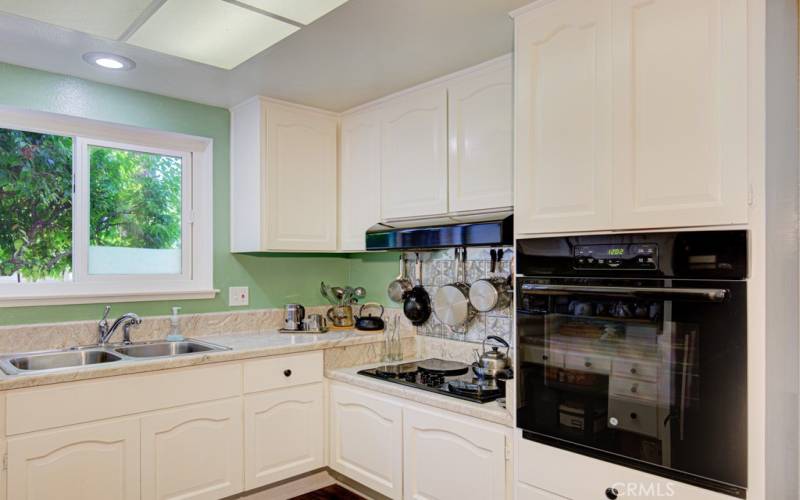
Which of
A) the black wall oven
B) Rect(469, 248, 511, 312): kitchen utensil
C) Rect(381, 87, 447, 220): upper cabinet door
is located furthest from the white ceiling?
Rect(469, 248, 511, 312): kitchen utensil

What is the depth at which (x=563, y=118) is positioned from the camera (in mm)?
1722

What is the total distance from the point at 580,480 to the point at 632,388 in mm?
364

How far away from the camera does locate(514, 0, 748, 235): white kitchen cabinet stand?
1.38 meters

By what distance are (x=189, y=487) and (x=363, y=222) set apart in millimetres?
1576

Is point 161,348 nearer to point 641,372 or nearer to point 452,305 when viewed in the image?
point 452,305

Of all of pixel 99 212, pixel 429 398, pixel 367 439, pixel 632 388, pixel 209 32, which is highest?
pixel 209 32

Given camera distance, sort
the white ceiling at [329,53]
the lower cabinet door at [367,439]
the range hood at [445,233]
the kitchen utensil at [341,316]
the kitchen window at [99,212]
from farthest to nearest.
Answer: the kitchen utensil at [341,316] < the kitchen window at [99,212] < the lower cabinet door at [367,439] < the range hood at [445,233] < the white ceiling at [329,53]

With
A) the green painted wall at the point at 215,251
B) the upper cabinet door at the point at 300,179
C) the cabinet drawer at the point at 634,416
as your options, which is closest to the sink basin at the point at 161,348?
the green painted wall at the point at 215,251

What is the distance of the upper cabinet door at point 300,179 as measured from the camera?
2859 mm

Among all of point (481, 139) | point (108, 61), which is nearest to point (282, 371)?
point (481, 139)

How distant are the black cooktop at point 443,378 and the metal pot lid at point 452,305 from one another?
23cm

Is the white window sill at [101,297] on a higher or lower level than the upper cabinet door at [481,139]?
lower

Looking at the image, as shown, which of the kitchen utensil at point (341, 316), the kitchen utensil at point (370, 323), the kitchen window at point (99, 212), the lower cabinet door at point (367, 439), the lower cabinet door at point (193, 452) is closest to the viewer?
the lower cabinet door at point (193, 452)

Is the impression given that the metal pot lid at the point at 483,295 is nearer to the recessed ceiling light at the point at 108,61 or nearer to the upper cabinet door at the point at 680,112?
the upper cabinet door at the point at 680,112
